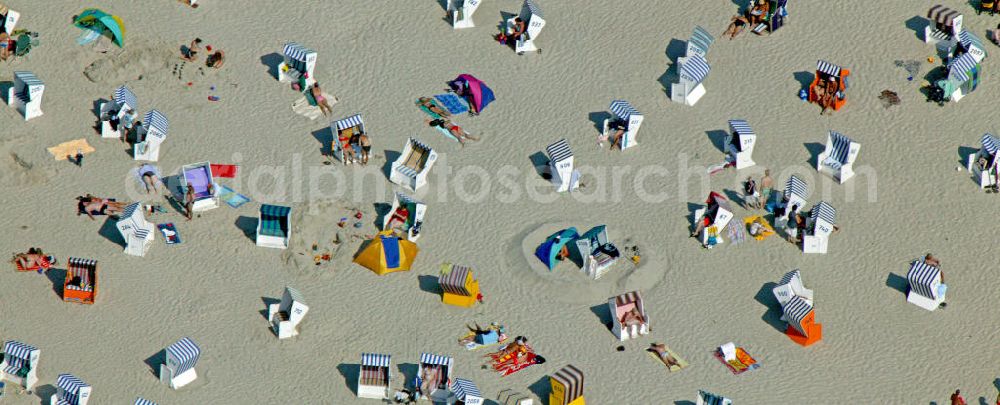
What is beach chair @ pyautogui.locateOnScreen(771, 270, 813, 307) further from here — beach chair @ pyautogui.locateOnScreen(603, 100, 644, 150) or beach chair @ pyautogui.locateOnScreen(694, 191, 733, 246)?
beach chair @ pyautogui.locateOnScreen(603, 100, 644, 150)

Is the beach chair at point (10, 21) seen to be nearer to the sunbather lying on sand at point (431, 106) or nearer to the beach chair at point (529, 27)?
the sunbather lying on sand at point (431, 106)

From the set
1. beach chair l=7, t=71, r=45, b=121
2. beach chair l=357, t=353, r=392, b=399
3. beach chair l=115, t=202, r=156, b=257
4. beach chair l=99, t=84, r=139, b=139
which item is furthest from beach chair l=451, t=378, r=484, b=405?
beach chair l=7, t=71, r=45, b=121

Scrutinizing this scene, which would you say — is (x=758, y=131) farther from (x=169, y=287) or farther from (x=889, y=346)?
(x=169, y=287)

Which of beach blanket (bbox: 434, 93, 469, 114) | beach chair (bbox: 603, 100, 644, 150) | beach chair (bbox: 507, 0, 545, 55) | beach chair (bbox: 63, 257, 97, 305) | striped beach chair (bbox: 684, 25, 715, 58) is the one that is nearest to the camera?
beach chair (bbox: 63, 257, 97, 305)

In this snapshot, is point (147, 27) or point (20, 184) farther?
point (147, 27)

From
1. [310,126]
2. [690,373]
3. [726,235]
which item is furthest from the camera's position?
[310,126]

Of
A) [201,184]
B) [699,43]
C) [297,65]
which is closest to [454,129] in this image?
[297,65]

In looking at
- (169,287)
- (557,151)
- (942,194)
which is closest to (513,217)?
(557,151)
